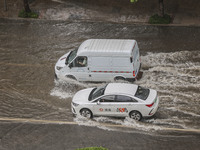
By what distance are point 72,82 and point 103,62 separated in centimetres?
231

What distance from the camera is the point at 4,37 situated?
27.3 metres

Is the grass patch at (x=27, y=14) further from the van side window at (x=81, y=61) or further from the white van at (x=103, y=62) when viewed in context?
the van side window at (x=81, y=61)

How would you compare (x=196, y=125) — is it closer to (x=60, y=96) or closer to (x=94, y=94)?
(x=94, y=94)

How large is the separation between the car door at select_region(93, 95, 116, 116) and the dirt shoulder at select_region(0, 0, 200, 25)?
1267cm

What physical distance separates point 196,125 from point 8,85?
10755 millimetres

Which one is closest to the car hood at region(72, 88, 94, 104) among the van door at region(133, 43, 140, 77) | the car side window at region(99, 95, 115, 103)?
the car side window at region(99, 95, 115, 103)

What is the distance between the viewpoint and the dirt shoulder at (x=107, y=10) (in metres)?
28.0

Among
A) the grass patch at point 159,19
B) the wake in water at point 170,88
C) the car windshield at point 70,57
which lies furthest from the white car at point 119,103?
the grass patch at point 159,19

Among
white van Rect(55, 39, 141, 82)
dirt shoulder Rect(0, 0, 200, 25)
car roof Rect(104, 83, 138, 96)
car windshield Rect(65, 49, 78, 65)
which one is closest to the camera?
car roof Rect(104, 83, 138, 96)

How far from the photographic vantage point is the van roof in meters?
19.0

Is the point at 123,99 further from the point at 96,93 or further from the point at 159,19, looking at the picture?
the point at 159,19

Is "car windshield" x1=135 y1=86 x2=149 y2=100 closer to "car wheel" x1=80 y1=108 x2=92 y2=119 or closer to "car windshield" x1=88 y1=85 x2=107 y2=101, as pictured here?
"car windshield" x1=88 y1=85 x2=107 y2=101

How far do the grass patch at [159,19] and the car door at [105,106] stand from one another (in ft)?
40.3

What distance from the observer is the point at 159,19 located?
27.2 meters
